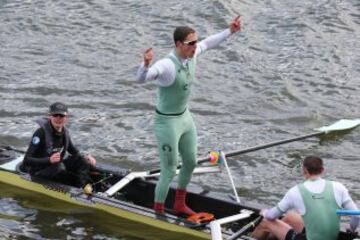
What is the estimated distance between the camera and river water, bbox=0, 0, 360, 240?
13445mm

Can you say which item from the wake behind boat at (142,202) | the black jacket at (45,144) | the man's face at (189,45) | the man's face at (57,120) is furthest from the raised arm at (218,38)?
the black jacket at (45,144)

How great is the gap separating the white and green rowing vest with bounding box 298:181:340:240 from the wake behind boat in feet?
1.53

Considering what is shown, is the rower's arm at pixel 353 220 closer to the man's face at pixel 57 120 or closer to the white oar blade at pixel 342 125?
the man's face at pixel 57 120

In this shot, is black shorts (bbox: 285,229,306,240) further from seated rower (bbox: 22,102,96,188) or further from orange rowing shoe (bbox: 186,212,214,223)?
seated rower (bbox: 22,102,96,188)

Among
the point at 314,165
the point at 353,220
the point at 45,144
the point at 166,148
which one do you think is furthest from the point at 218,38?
the point at 353,220

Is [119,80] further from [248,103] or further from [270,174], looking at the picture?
[270,174]

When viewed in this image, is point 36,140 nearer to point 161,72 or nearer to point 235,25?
point 161,72

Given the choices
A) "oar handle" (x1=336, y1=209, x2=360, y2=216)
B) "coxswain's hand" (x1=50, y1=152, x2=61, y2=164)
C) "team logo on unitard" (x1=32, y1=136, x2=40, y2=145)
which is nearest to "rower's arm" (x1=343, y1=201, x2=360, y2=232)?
"oar handle" (x1=336, y1=209, x2=360, y2=216)

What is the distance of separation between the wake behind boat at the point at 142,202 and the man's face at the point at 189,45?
222cm

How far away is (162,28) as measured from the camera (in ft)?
72.4

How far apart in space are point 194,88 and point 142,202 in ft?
21.7

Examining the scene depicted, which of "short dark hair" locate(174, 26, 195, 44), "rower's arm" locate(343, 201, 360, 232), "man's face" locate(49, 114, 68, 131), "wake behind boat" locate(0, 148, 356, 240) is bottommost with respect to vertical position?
"wake behind boat" locate(0, 148, 356, 240)

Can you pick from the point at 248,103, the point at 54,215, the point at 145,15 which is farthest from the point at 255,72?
the point at 54,215

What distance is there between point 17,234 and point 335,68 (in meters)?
10.5
